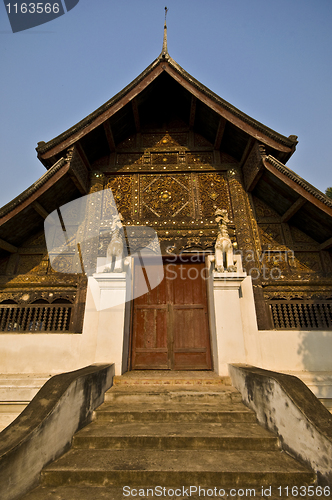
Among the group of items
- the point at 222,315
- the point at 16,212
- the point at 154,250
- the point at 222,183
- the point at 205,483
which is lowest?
the point at 205,483

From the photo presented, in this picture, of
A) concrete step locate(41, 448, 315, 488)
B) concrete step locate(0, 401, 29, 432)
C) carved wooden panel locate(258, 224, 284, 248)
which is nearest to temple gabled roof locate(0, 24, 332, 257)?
carved wooden panel locate(258, 224, 284, 248)

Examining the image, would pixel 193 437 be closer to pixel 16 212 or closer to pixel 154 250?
pixel 154 250

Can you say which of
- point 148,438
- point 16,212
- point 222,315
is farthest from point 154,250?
point 148,438

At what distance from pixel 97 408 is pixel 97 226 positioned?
3.92m

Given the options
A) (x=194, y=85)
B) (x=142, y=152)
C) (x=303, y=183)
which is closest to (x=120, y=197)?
(x=142, y=152)

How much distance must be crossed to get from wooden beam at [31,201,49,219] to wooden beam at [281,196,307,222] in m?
5.59

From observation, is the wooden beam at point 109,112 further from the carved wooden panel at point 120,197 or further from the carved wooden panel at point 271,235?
the carved wooden panel at point 271,235

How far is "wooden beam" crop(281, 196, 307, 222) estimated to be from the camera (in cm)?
561

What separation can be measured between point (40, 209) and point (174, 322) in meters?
3.94

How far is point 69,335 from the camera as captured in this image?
5188 mm

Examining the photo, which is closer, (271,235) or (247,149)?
(271,235)

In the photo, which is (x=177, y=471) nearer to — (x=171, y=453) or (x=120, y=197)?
(x=171, y=453)

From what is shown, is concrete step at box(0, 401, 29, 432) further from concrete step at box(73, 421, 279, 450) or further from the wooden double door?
the wooden double door

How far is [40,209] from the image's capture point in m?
5.93
